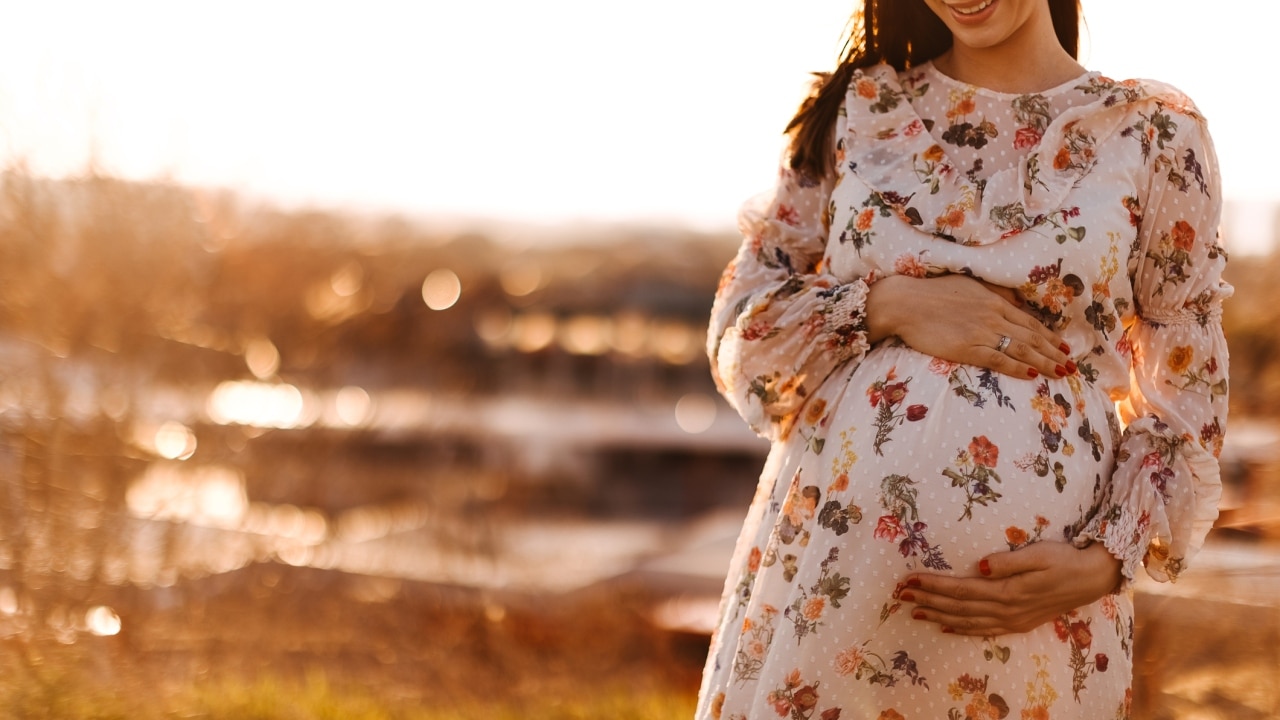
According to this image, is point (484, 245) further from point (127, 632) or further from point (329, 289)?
point (127, 632)

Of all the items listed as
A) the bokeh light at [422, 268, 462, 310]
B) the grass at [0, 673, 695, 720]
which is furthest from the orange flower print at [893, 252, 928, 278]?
the bokeh light at [422, 268, 462, 310]

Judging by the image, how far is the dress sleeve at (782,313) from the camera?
1.51 metres

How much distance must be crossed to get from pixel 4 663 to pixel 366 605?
1639 mm

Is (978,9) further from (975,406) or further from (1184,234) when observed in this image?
(975,406)

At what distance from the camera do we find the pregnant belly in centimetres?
139

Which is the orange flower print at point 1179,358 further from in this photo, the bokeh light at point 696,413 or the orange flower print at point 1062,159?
the bokeh light at point 696,413

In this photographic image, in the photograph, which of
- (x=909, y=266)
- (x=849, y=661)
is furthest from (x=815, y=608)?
(x=909, y=266)

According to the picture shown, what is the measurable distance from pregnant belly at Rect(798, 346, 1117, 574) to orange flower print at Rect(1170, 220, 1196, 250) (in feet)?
0.68

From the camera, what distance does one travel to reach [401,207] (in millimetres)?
5648

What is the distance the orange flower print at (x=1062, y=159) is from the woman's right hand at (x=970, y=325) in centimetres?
17

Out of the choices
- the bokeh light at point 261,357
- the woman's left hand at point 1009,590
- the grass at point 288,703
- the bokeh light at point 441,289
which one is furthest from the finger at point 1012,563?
the bokeh light at point 441,289

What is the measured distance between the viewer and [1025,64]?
158 centimetres

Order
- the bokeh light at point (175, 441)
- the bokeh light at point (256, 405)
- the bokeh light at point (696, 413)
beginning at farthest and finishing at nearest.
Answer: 1. the bokeh light at point (696, 413)
2. the bokeh light at point (256, 405)
3. the bokeh light at point (175, 441)

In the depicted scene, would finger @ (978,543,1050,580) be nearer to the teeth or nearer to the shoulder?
the shoulder
